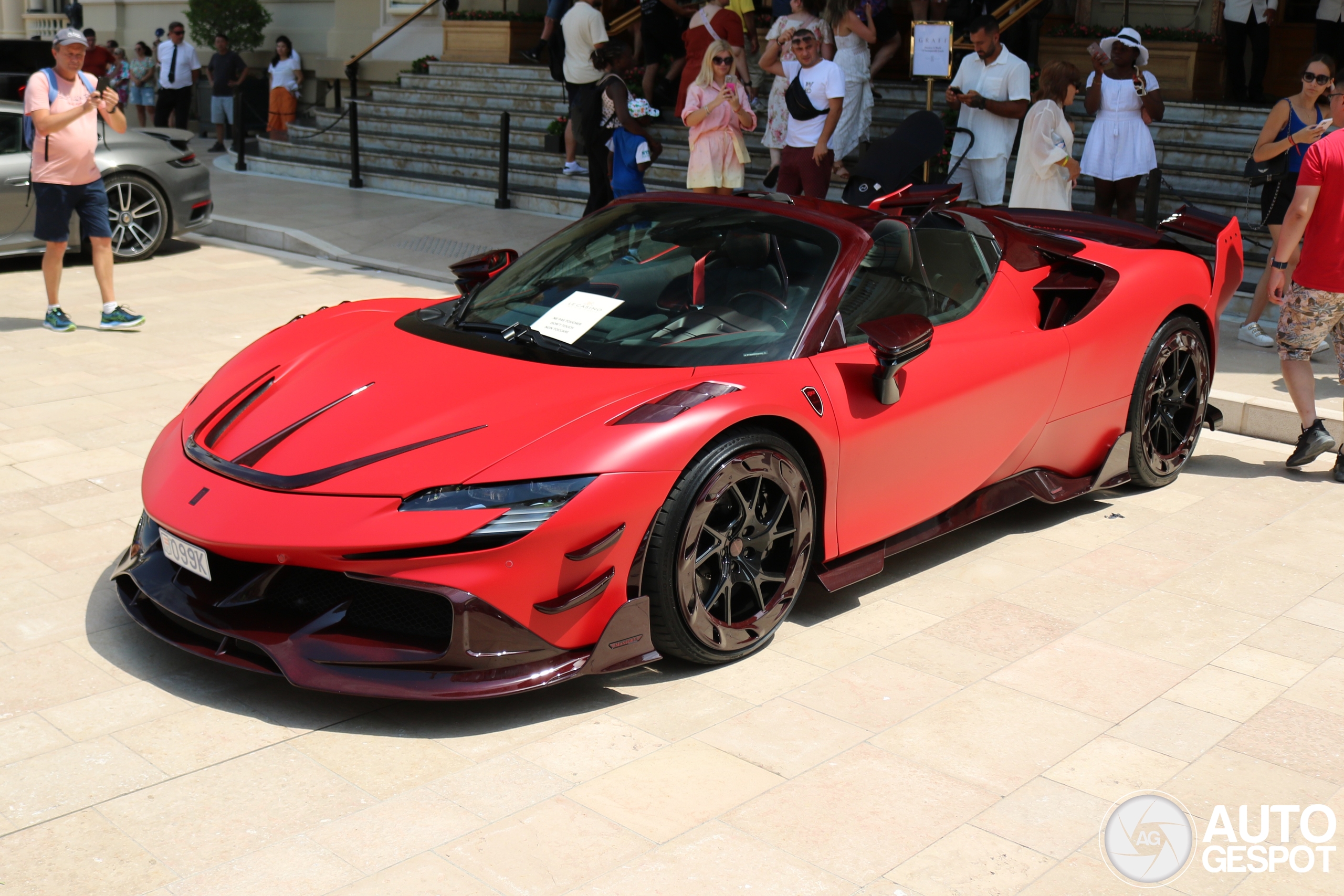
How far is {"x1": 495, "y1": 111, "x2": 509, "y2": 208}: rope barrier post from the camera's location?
45.6 ft

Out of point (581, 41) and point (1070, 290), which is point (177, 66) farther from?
point (1070, 290)

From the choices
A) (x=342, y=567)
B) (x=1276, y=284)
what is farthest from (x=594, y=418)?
(x=1276, y=284)

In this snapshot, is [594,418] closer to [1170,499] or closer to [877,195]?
[1170,499]

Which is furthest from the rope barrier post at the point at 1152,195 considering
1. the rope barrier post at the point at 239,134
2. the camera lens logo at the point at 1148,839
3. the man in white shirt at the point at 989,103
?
the rope barrier post at the point at 239,134

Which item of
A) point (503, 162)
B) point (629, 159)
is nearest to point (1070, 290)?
point (629, 159)

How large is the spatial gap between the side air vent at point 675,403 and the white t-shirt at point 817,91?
244 inches

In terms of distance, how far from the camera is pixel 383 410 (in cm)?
406

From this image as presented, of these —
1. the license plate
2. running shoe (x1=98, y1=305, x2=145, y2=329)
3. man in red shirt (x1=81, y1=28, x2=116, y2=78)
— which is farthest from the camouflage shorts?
man in red shirt (x1=81, y1=28, x2=116, y2=78)

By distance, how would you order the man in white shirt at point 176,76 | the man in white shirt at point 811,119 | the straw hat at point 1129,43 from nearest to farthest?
the straw hat at point 1129,43
the man in white shirt at point 811,119
the man in white shirt at point 176,76

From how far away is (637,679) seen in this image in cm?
414

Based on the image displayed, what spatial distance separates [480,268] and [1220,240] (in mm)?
3471

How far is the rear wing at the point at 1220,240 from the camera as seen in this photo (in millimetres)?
6195

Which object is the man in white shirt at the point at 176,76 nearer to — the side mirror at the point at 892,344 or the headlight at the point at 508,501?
the side mirror at the point at 892,344

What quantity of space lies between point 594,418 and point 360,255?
8.61 m
